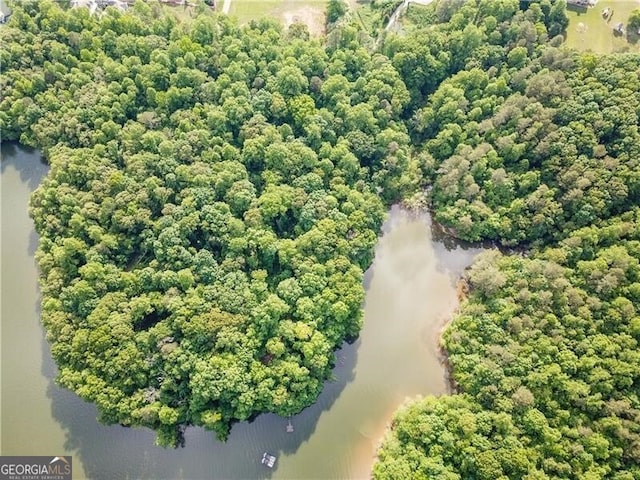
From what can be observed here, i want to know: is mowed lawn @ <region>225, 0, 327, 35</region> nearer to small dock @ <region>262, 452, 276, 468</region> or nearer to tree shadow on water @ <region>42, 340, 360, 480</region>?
tree shadow on water @ <region>42, 340, 360, 480</region>

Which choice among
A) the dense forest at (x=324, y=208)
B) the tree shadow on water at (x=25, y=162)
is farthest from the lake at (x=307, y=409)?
the dense forest at (x=324, y=208)

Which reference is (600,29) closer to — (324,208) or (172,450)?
(324,208)

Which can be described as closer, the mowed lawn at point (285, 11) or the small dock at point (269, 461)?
the small dock at point (269, 461)

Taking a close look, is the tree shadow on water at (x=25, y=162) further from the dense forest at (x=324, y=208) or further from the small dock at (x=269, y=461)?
the small dock at (x=269, y=461)

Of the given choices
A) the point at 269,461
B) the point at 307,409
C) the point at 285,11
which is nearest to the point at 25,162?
the point at 285,11

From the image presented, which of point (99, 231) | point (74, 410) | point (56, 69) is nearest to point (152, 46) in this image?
point (56, 69)
